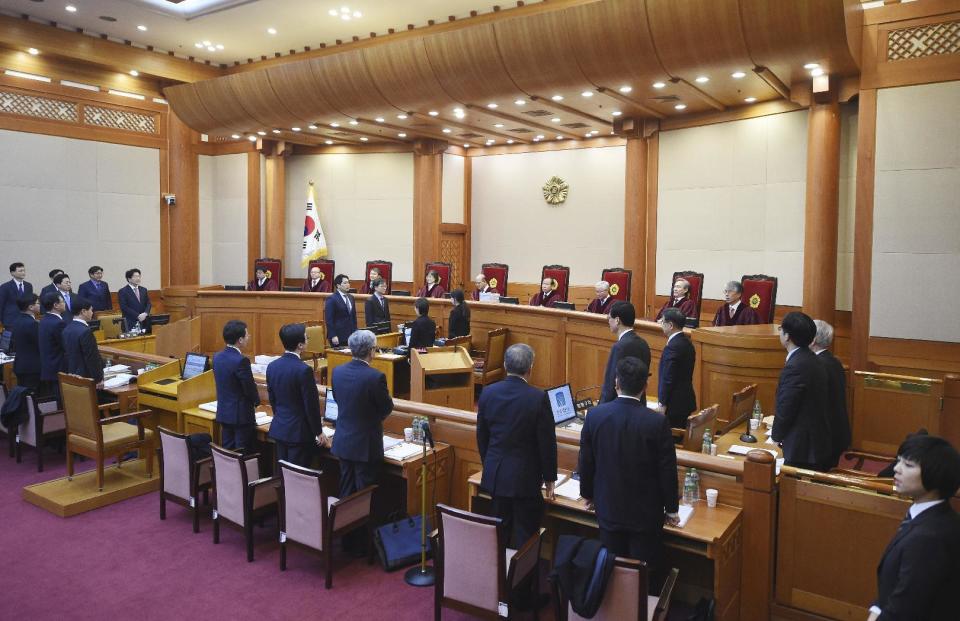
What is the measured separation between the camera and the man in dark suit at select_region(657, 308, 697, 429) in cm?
459

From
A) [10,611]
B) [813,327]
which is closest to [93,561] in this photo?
[10,611]

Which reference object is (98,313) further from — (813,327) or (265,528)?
(813,327)

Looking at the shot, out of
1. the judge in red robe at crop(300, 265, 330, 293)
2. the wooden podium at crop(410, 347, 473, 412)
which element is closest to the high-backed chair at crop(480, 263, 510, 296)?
the judge in red robe at crop(300, 265, 330, 293)

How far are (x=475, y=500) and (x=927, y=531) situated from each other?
7.47ft

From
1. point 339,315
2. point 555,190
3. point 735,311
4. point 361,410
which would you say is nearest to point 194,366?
point 361,410

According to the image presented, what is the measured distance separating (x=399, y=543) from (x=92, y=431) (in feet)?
8.65

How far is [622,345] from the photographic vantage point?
453 centimetres

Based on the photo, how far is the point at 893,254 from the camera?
7.17 metres

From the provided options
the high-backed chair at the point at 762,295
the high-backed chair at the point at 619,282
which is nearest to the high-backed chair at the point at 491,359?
the high-backed chair at the point at 619,282

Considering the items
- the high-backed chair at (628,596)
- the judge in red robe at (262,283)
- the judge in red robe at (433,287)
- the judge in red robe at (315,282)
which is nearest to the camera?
the high-backed chair at (628,596)

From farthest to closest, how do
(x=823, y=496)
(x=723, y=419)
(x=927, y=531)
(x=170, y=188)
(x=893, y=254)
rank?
(x=170, y=188)
(x=893, y=254)
(x=723, y=419)
(x=823, y=496)
(x=927, y=531)

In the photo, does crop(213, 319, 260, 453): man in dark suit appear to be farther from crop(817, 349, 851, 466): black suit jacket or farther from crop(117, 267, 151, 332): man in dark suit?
crop(117, 267, 151, 332): man in dark suit

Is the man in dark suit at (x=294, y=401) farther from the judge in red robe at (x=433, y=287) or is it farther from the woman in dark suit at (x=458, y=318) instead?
the judge in red robe at (x=433, y=287)

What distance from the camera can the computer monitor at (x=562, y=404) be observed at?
4.76 metres
